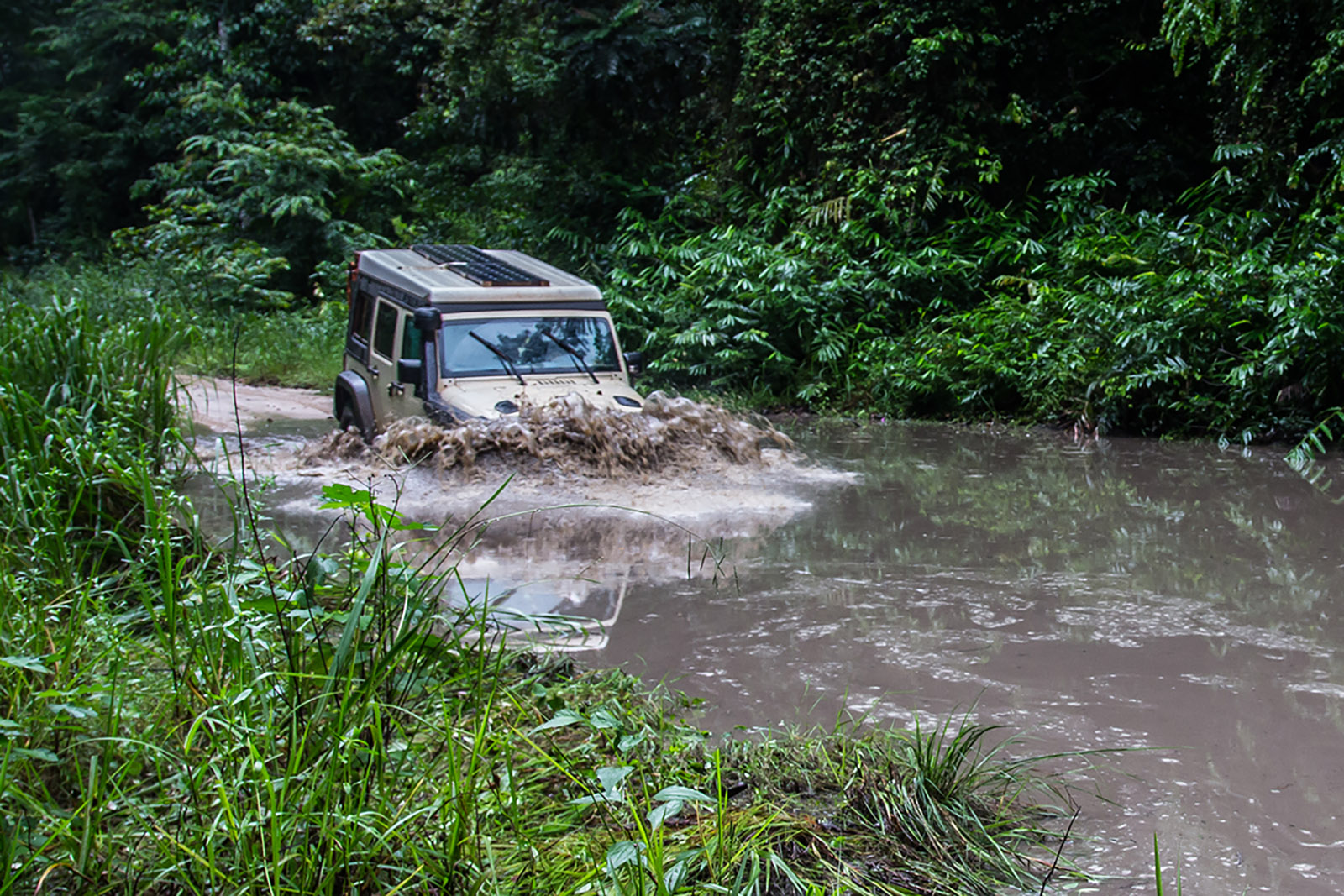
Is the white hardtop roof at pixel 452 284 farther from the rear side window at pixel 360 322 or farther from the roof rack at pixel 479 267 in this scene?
the rear side window at pixel 360 322

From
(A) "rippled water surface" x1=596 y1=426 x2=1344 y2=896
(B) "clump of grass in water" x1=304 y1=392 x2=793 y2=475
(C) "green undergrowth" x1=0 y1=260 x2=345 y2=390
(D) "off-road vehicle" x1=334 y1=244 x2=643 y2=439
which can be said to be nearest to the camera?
(A) "rippled water surface" x1=596 y1=426 x2=1344 y2=896

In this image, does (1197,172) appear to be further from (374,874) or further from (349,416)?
(374,874)

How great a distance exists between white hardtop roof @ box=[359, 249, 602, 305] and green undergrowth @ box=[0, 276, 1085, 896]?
478cm

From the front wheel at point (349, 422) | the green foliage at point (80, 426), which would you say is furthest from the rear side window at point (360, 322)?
the green foliage at point (80, 426)

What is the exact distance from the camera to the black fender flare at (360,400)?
29.6 ft

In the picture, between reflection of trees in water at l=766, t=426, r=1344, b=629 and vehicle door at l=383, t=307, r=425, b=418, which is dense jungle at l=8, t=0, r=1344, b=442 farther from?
vehicle door at l=383, t=307, r=425, b=418

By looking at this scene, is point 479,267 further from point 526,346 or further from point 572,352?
point 572,352

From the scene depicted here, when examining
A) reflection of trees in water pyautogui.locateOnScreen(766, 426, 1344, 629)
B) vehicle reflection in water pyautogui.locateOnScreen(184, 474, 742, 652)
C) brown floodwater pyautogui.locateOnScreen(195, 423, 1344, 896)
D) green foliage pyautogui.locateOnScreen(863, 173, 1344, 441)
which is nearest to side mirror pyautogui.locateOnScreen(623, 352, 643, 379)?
brown floodwater pyautogui.locateOnScreen(195, 423, 1344, 896)

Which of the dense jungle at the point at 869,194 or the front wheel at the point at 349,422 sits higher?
the dense jungle at the point at 869,194

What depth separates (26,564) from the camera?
3.95 metres

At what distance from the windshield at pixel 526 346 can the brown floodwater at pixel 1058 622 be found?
109 cm

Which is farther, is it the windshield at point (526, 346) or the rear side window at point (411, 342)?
the rear side window at point (411, 342)

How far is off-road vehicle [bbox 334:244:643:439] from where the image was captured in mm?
8133

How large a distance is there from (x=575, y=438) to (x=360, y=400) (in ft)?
7.58
